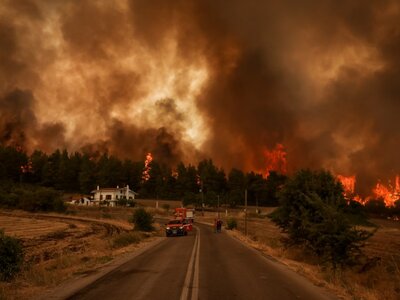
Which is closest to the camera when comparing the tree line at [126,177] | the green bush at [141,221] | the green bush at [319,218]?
the green bush at [319,218]

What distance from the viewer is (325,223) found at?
24.5 metres

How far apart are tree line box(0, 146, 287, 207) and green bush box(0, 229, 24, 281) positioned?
130 metres

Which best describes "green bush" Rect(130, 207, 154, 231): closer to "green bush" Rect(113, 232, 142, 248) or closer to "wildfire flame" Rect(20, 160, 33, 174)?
"green bush" Rect(113, 232, 142, 248)

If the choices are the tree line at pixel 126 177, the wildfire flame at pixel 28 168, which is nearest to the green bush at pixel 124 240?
the tree line at pixel 126 177

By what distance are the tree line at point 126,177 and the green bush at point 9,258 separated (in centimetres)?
12966

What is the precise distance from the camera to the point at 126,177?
16338 centimetres

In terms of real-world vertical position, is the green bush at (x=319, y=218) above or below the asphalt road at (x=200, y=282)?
above

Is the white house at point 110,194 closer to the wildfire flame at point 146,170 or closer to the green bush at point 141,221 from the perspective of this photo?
the wildfire flame at point 146,170

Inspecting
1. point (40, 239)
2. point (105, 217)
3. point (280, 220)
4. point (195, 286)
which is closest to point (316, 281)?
point (195, 286)

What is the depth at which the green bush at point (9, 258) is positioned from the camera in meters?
16.7

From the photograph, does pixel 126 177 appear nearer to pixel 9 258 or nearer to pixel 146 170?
pixel 146 170

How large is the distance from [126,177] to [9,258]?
14780 centimetres

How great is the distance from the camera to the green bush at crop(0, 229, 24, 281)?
54.7ft

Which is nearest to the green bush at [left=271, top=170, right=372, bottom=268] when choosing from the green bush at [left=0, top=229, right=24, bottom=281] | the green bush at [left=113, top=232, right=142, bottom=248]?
the green bush at [left=113, top=232, right=142, bottom=248]
